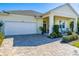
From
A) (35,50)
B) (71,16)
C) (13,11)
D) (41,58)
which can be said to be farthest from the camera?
(71,16)

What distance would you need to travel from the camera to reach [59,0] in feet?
28.1

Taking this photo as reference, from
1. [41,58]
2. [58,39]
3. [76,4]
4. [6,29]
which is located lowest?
[41,58]

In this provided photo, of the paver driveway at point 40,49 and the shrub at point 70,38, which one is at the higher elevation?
the shrub at point 70,38

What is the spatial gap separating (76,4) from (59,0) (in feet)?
3.14

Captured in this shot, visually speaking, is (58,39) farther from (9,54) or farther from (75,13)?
(9,54)

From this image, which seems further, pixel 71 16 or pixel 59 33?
pixel 71 16

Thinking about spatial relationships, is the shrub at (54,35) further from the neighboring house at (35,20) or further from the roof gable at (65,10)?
the roof gable at (65,10)

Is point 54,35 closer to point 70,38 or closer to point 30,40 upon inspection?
point 70,38

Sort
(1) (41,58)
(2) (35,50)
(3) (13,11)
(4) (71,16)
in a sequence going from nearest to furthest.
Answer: (1) (41,58), (2) (35,50), (3) (13,11), (4) (71,16)

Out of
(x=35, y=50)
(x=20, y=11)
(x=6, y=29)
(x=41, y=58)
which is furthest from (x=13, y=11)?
(x=41, y=58)

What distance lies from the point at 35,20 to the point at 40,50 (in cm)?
242

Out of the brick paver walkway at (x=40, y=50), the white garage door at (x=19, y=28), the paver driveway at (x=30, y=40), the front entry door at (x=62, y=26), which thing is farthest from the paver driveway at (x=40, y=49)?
the front entry door at (x=62, y=26)

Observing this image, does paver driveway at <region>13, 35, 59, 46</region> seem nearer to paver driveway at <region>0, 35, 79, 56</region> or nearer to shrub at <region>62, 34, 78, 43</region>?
paver driveway at <region>0, 35, 79, 56</region>

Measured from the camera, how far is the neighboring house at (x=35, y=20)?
9.26 m
